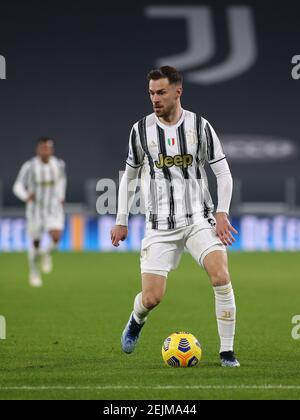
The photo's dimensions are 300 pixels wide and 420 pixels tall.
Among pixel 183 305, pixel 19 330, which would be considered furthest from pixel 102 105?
pixel 19 330

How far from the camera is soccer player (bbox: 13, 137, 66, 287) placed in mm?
16422

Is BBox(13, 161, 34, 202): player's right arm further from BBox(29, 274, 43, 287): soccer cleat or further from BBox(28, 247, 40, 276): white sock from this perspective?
BBox(29, 274, 43, 287): soccer cleat

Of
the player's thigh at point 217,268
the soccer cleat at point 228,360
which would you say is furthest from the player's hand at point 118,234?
the soccer cleat at point 228,360

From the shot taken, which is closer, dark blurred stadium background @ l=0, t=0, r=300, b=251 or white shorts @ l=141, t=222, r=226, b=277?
white shorts @ l=141, t=222, r=226, b=277

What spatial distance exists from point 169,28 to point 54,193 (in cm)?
1388

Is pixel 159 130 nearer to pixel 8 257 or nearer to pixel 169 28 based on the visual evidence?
pixel 8 257

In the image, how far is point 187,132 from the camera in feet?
23.5

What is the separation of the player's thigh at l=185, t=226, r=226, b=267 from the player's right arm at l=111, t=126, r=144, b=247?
0.53 meters

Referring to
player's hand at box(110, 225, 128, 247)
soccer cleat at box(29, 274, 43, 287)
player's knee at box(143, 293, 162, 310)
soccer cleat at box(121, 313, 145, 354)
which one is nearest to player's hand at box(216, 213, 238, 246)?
player's knee at box(143, 293, 162, 310)

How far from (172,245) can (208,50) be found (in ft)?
75.4

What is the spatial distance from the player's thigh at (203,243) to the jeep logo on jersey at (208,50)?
22.3 metres

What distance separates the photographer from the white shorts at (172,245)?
281 inches

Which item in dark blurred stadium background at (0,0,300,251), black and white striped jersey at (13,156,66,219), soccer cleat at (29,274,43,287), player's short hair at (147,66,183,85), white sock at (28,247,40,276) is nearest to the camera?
player's short hair at (147,66,183,85)

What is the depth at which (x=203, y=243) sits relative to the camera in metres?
7.10
